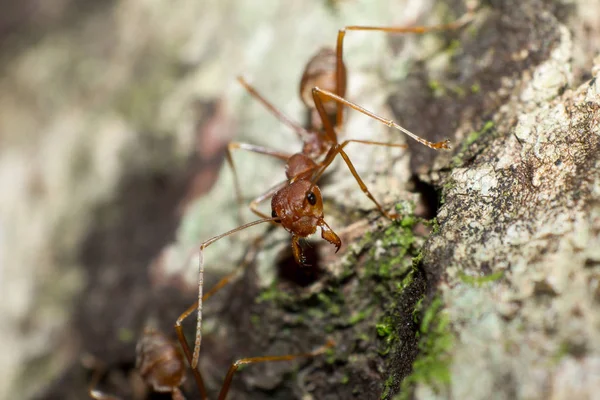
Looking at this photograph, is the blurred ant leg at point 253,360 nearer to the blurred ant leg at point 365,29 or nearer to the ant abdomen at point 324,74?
the blurred ant leg at point 365,29

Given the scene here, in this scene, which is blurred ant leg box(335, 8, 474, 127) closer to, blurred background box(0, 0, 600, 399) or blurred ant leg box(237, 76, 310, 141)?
blurred background box(0, 0, 600, 399)

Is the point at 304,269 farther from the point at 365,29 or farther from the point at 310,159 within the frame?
the point at 365,29

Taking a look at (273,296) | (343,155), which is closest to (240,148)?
(343,155)

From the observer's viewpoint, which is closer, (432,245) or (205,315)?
(432,245)

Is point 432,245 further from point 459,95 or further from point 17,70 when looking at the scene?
point 17,70

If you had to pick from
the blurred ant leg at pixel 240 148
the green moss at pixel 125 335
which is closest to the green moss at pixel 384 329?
the blurred ant leg at pixel 240 148

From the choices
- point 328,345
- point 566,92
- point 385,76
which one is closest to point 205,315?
point 328,345
